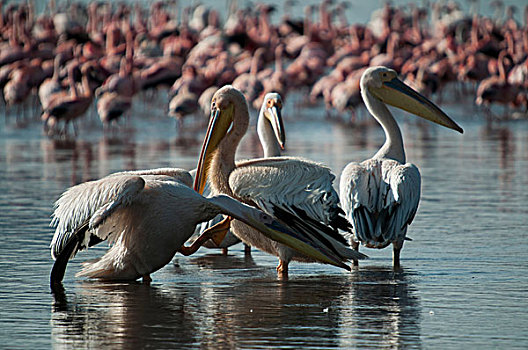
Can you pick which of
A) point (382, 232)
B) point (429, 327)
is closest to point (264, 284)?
point (382, 232)

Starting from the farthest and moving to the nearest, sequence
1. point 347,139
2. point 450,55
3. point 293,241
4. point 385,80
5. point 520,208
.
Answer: point 450,55 → point 347,139 → point 520,208 → point 385,80 → point 293,241

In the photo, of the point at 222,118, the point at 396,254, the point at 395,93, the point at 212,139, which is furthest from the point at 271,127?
the point at 396,254

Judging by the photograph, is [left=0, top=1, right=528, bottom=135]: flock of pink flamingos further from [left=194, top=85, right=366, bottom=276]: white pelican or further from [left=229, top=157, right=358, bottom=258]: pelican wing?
[left=229, top=157, right=358, bottom=258]: pelican wing

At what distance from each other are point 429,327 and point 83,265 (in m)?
2.36

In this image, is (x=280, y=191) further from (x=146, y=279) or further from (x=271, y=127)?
(x=271, y=127)

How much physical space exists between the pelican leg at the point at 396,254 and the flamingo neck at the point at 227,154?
1.08 meters

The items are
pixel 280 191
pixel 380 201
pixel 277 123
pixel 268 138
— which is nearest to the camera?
pixel 280 191

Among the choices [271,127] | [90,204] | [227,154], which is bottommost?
[90,204]

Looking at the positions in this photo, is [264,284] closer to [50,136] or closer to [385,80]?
[385,80]

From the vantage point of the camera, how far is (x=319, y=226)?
20.7 ft

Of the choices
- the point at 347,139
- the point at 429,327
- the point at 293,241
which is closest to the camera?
the point at 429,327

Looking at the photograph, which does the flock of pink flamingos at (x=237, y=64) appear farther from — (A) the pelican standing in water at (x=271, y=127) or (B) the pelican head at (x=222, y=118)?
(B) the pelican head at (x=222, y=118)

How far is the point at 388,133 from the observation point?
734cm

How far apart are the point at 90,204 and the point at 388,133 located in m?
2.51
